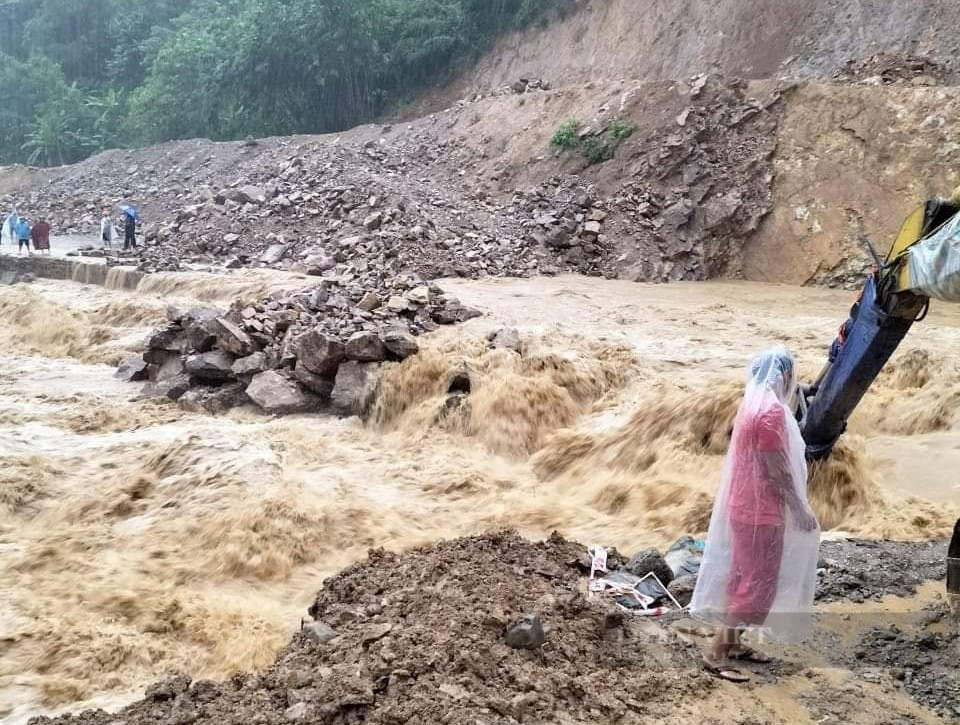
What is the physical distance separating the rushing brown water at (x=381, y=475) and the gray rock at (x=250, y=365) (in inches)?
27.4

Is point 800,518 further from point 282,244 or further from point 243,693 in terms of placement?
point 282,244

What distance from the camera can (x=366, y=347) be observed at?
32.8 ft

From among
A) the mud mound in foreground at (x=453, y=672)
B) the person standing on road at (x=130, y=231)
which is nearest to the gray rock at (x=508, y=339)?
the mud mound in foreground at (x=453, y=672)

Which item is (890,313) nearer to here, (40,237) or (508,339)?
(508,339)

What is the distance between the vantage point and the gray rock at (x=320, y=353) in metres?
9.94

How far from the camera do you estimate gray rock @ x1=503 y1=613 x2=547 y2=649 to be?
152 inches

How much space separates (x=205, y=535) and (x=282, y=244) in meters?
10.9

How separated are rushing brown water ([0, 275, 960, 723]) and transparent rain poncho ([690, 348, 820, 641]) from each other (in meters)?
2.49

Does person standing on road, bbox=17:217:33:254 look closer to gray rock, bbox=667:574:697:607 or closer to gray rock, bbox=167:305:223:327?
gray rock, bbox=167:305:223:327

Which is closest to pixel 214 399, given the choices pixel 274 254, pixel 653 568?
pixel 274 254

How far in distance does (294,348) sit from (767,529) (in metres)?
7.53

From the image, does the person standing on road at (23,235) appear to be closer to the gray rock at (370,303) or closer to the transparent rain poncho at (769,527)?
the gray rock at (370,303)

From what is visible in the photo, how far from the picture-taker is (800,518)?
3.73 metres

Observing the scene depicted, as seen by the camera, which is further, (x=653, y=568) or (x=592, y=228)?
(x=592, y=228)
